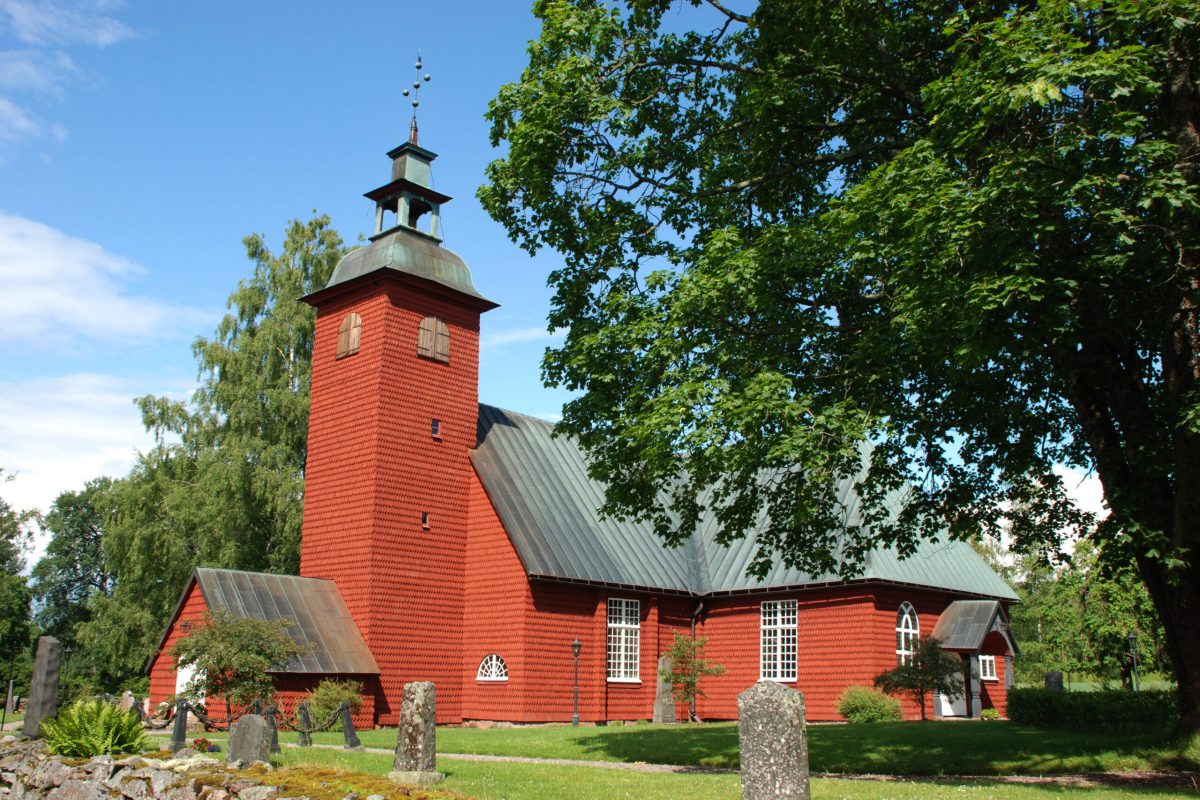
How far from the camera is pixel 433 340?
29.8 m

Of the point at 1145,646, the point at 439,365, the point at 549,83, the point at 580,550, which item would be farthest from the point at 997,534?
the point at 1145,646

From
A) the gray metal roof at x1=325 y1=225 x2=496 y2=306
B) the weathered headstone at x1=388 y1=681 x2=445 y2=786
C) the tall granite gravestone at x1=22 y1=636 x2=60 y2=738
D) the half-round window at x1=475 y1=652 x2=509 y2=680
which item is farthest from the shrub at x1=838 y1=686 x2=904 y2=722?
the tall granite gravestone at x1=22 y1=636 x2=60 y2=738

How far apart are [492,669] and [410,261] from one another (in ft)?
38.7

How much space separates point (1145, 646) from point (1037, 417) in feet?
73.6

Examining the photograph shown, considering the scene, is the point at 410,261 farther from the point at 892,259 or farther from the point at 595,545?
the point at 892,259

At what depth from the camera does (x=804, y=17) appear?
1410 cm

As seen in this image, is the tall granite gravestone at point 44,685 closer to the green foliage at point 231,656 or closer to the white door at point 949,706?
the green foliage at point 231,656

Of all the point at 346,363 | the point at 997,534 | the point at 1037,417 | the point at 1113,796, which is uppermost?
the point at 346,363

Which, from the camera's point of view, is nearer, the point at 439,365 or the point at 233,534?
the point at 439,365

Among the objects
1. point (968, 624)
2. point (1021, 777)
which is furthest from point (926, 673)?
point (1021, 777)

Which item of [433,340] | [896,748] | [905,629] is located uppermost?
[433,340]

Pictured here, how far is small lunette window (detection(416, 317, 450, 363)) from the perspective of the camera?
96.8 feet

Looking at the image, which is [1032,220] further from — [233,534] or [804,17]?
[233,534]

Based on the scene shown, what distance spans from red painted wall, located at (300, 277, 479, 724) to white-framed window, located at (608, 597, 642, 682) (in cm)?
442
